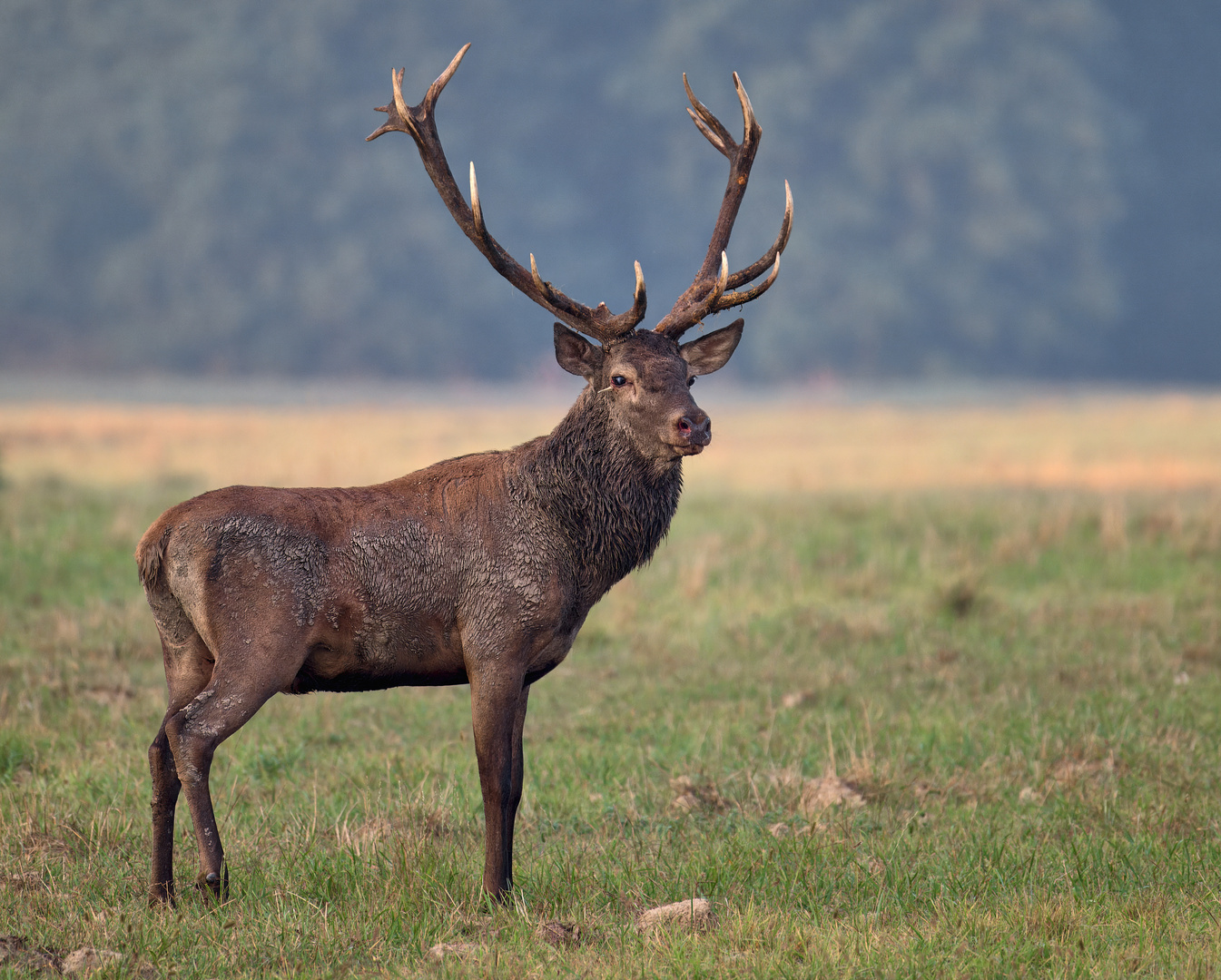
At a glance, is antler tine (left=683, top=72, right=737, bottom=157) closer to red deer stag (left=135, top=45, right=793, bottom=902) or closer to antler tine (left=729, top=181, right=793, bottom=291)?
antler tine (left=729, top=181, right=793, bottom=291)

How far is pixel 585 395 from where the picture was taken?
7133mm

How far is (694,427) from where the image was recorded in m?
6.61

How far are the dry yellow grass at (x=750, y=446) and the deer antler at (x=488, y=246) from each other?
2388 centimetres

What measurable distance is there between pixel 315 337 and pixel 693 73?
226 feet

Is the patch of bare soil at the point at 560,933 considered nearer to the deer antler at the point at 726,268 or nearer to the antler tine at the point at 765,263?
the deer antler at the point at 726,268

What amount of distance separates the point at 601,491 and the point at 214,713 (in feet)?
6.92

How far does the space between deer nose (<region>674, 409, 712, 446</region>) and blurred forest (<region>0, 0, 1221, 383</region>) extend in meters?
121

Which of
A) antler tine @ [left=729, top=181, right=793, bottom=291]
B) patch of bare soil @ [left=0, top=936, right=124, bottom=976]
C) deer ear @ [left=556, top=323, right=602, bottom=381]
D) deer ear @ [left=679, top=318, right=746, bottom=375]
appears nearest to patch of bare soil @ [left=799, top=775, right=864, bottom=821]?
deer ear @ [left=679, top=318, right=746, bottom=375]

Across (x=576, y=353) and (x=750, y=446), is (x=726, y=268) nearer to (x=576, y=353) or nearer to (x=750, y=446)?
(x=576, y=353)

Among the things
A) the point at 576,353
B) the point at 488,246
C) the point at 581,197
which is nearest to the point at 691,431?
the point at 576,353

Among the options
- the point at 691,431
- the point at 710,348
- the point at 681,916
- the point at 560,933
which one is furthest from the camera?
the point at 710,348

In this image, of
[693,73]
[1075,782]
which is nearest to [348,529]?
[1075,782]

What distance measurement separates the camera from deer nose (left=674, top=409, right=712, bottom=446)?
6.61 metres

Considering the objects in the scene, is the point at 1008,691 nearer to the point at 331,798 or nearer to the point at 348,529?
the point at 331,798
